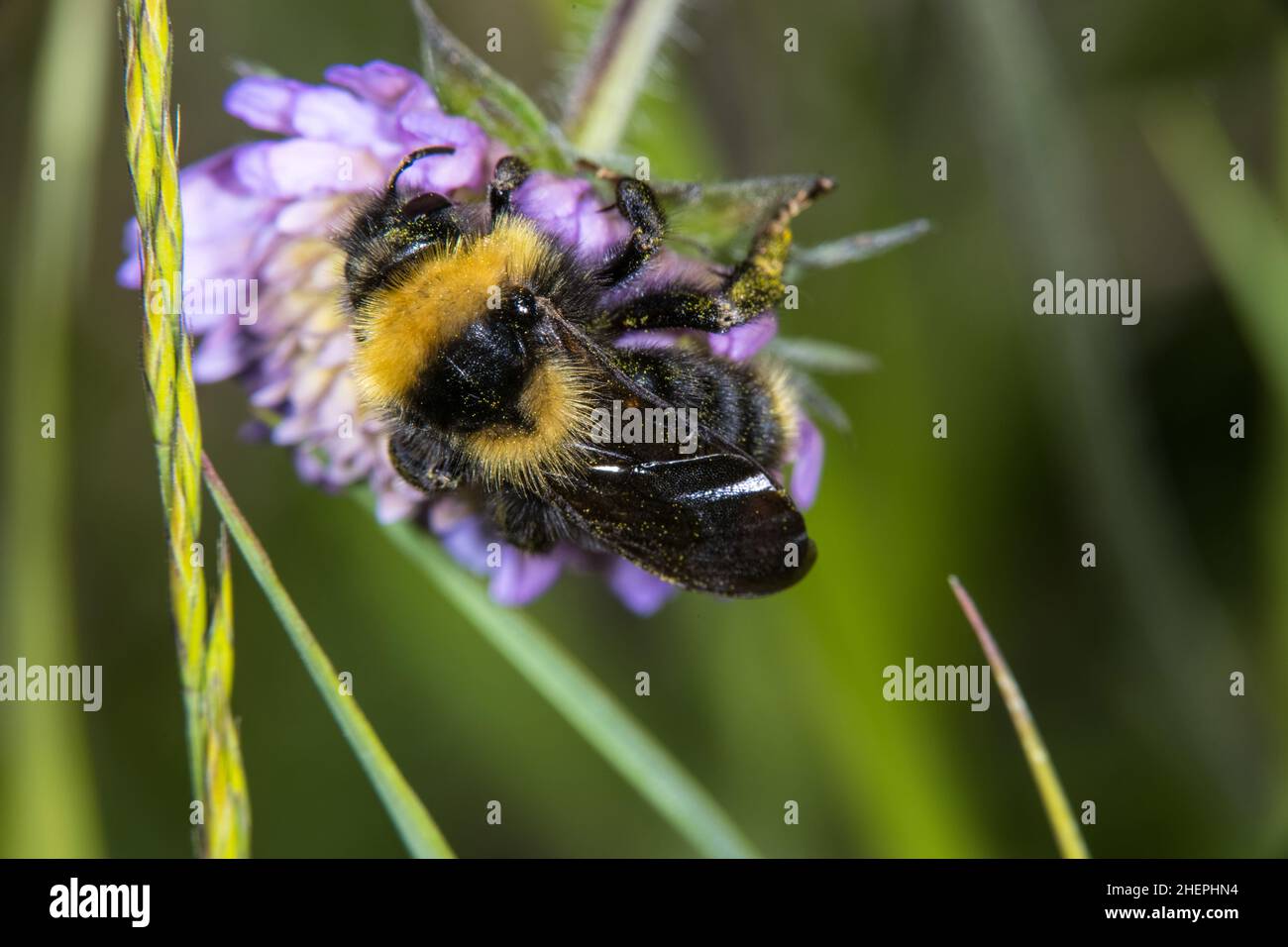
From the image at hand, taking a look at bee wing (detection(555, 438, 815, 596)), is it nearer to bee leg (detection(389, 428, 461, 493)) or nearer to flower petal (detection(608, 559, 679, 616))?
bee leg (detection(389, 428, 461, 493))

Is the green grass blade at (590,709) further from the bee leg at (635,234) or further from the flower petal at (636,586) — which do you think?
the bee leg at (635,234)

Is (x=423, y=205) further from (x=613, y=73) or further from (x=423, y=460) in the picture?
(x=613, y=73)
